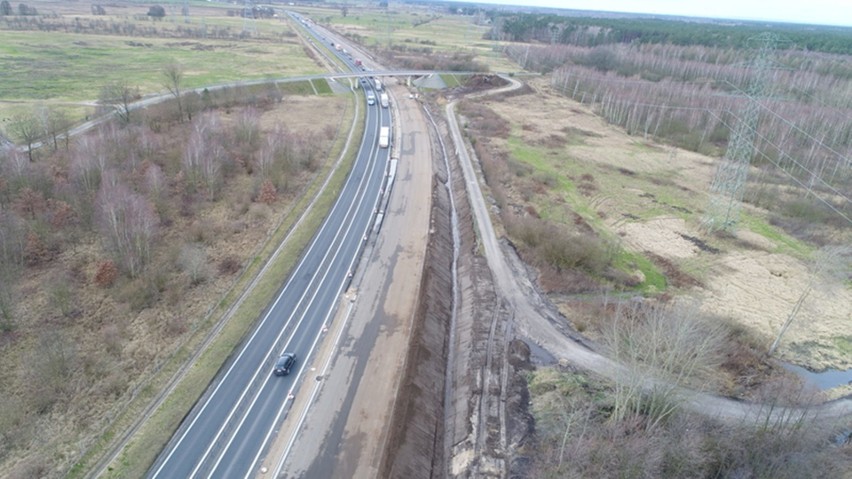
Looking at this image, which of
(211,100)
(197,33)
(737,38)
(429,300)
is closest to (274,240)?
(429,300)

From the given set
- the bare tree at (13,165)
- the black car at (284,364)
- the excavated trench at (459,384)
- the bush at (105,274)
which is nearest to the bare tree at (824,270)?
the excavated trench at (459,384)

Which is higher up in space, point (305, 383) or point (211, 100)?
point (211, 100)

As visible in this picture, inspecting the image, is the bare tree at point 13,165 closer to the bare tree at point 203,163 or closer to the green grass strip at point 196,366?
the bare tree at point 203,163

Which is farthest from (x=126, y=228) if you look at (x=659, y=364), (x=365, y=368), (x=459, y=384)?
(x=659, y=364)

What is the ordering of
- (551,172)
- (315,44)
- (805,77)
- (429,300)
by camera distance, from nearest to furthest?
(429,300) → (551,172) → (805,77) → (315,44)

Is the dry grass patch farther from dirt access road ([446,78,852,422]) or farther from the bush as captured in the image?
the bush

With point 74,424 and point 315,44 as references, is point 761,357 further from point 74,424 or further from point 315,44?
point 315,44
